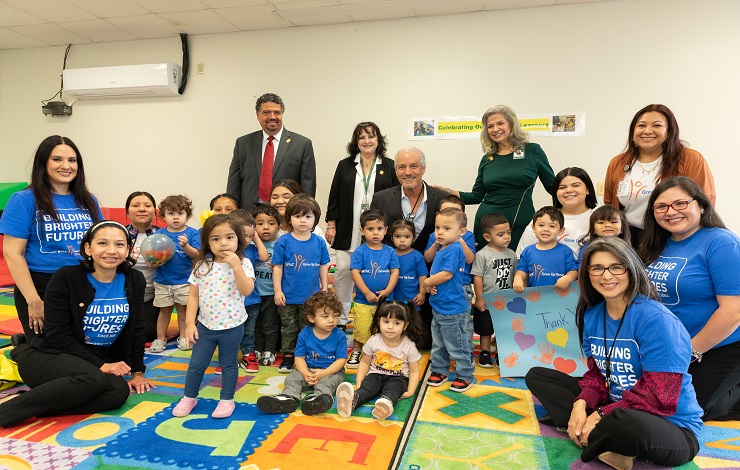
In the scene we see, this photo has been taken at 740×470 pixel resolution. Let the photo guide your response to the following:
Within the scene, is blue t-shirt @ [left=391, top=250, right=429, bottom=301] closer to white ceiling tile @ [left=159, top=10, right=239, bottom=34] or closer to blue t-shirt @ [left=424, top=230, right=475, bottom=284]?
blue t-shirt @ [left=424, top=230, right=475, bottom=284]

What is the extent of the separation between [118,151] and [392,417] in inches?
208

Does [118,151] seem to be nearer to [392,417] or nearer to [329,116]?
[329,116]

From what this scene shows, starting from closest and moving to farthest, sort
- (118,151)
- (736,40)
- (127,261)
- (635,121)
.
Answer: (127,261) → (635,121) → (736,40) → (118,151)

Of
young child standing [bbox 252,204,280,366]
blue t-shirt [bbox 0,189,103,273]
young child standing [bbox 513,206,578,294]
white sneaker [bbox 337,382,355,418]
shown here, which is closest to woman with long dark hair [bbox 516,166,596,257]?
young child standing [bbox 513,206,578,294]

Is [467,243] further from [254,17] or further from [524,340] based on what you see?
[254,17]

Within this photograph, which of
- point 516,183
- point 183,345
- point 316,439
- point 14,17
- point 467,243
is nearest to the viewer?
point 316,439

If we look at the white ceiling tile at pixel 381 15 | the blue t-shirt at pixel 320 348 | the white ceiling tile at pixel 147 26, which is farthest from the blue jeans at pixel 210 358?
the white ceiling tile at pixel 147 26

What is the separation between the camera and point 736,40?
4.21 metres

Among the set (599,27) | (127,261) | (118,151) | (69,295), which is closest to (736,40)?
(599,27)

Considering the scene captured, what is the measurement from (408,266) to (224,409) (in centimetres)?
140

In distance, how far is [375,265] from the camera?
9.71ft

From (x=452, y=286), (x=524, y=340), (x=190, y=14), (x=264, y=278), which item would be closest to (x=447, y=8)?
(x=190, y=14)

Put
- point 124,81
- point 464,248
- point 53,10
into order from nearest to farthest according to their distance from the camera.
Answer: point 464,248
point 53,10
point 124,81

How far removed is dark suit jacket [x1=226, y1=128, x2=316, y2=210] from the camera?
144 inches
